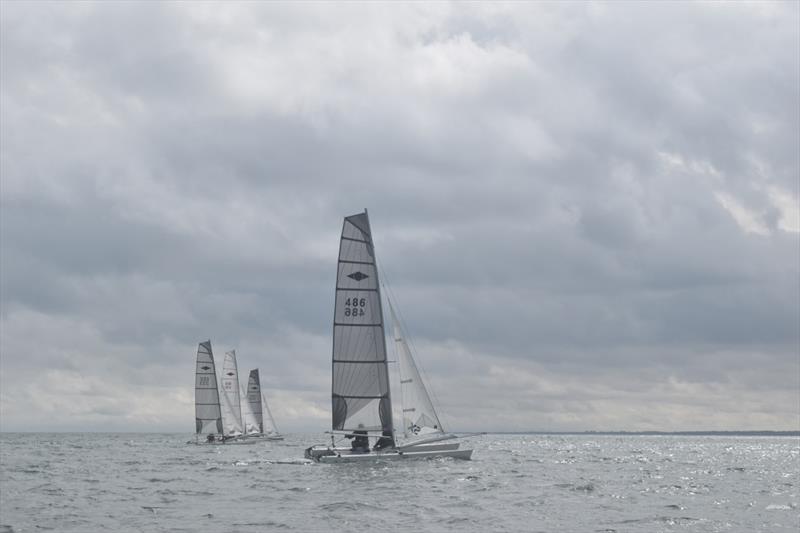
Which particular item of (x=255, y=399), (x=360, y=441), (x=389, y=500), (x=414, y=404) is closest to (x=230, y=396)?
(x=255, y=399)

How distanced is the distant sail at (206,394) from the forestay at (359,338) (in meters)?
50.0

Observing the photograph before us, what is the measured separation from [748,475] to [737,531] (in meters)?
36.4

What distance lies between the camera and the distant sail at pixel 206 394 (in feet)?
362

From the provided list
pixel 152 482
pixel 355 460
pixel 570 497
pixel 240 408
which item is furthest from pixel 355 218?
pixel 240 408

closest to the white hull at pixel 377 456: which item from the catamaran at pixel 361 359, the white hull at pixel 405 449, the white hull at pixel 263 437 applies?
the white hull at pixel 405 449

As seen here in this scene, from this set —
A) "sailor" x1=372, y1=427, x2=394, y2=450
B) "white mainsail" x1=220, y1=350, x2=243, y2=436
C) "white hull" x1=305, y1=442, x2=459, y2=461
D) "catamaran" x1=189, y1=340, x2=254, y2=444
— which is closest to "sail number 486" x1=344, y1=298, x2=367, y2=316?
"sailor" x1=372, y1=427, x2=394, y2=450

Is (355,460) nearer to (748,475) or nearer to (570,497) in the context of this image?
(570,497)

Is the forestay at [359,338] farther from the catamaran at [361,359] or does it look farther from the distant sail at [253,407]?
the distant sail at [253,407]

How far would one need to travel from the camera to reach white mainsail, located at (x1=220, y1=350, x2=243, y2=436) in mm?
114062

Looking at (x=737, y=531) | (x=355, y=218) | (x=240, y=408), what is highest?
(x=355, y=218)

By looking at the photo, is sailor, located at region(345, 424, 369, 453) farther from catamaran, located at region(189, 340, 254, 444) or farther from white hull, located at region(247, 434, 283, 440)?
white hull, located at region(247, 434, 283, 440)

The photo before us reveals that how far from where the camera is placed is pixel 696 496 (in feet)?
153

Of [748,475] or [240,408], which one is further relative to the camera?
[240,408]

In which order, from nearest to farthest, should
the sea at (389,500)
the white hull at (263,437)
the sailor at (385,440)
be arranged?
1. the sea at (389,500)
2. the sailor at (385,440)
3. the white hull at (263,437)
